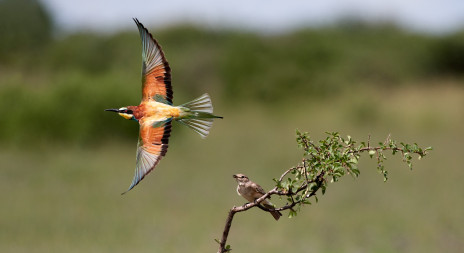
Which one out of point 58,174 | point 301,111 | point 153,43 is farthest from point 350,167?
point 301,111

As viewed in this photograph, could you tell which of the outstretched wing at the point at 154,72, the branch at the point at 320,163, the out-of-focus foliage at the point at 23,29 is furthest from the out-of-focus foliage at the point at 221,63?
the outstretched wing at the point at 154,72

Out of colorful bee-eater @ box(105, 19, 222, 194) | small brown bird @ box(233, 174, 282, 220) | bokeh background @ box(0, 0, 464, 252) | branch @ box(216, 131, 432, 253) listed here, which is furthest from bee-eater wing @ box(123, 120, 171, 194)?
bokeh background @ box(0, 0, 464, 252)

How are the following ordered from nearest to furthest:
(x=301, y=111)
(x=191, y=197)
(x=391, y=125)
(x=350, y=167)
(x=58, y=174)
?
(x=350, y=167) → (x=191, y=197) → (x=58, y=174) → (x=391, y=125) → (x=301, y=111)

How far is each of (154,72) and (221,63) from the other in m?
19.3

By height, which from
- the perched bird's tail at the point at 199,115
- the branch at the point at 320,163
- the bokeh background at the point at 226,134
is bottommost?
the perched bird's tail at the point at 199,115

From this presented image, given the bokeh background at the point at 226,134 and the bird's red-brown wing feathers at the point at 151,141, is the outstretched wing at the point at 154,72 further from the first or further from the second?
the bokeh background at the point at 226,134

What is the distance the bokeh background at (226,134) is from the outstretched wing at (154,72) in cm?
526

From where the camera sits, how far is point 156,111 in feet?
4.35

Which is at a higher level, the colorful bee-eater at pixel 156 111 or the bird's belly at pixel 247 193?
the bird's belly at pixel 247 193

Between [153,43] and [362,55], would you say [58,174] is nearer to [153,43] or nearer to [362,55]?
[153,43]

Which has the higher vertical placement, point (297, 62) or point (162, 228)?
point (297, 62)

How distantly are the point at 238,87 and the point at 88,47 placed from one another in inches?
163

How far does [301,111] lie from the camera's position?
60.6 ft

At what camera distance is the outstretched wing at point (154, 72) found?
4.42ft
